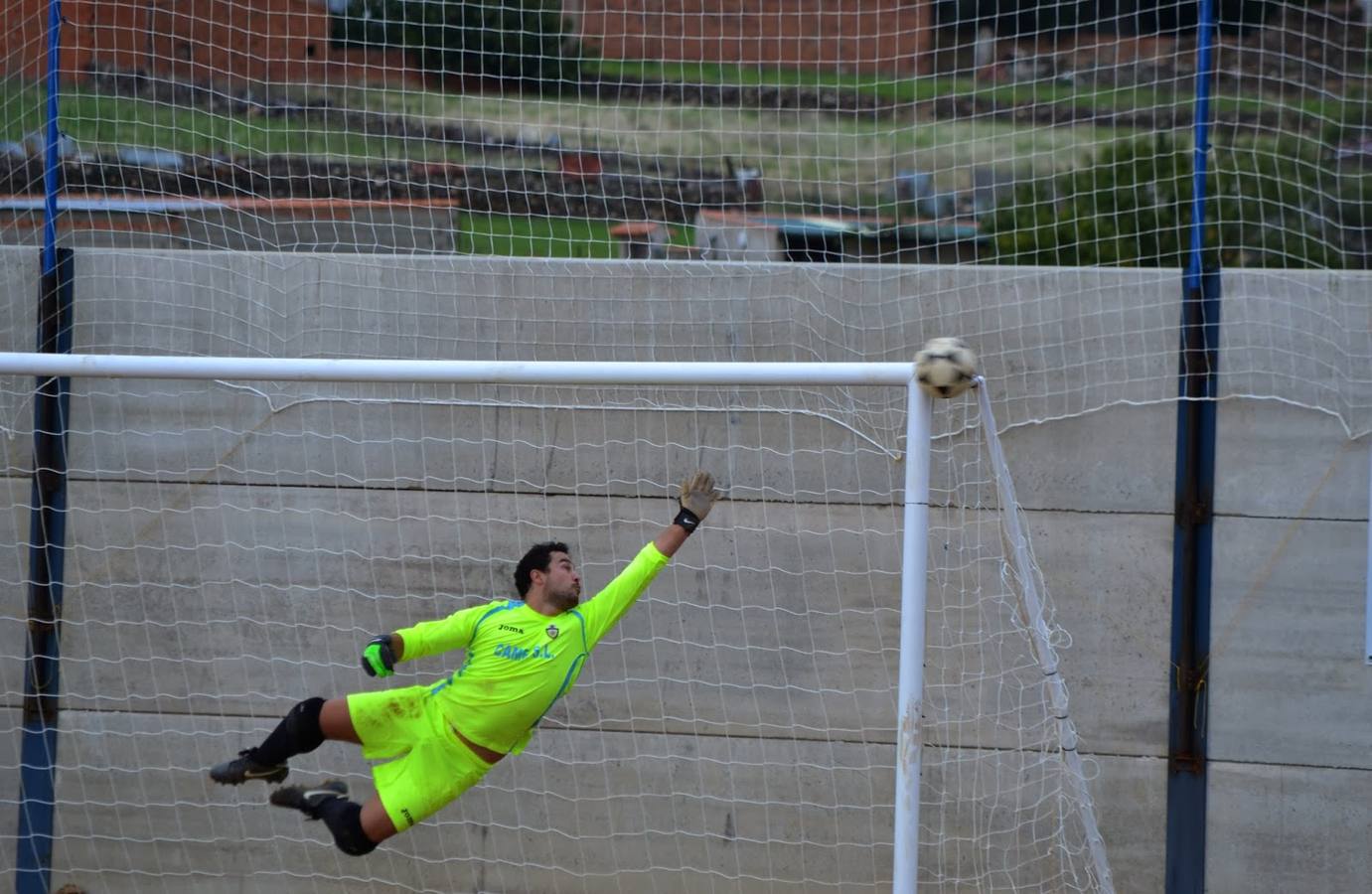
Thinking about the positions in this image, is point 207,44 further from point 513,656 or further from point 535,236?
point 513,656

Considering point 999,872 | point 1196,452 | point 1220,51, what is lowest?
point 999,872

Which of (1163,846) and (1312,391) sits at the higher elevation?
(1312,391)

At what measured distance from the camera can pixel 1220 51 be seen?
6480mm

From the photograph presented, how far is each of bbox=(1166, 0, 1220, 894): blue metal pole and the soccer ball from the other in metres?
1.98

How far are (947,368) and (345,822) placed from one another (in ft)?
8.26

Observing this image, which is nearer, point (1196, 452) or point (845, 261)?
point (1196, 452)

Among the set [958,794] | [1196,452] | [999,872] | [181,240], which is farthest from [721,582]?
[181,240]

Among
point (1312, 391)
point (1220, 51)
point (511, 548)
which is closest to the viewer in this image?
point (1312, 391)

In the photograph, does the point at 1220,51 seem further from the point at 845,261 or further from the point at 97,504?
the point at 97,504

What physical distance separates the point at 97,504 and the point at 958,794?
13.1ft

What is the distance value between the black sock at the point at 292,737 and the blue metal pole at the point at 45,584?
79.3 inches

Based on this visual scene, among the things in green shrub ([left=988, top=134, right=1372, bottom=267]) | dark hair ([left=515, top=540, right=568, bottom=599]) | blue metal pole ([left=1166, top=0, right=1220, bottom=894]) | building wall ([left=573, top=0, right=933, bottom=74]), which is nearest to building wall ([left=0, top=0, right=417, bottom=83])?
building wall ([left=573, top=0, right=933, bottom=74])

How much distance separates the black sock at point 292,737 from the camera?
4.33 m

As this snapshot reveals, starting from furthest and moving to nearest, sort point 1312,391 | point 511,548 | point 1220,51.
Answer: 1. point 1220,51
2. point 511,548
3. point 1312,391
